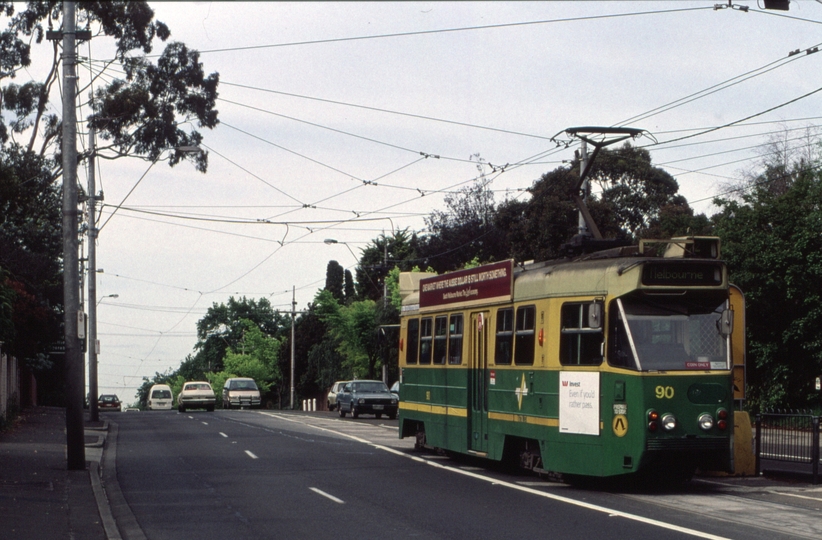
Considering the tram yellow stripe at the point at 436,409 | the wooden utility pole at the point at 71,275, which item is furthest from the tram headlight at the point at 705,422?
the wooden utility pole at the point at 71,275

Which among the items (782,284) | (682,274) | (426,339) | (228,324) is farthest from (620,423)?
(228,324)

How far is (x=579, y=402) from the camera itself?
14805 mm

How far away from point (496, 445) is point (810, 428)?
195 inches

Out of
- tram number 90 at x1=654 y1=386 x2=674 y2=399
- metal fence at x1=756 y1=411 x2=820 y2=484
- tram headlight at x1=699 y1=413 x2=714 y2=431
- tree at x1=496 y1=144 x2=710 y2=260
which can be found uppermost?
tree at x1=496 y1=144 x2=710 y2=260

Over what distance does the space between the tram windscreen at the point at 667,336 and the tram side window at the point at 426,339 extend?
6938 mm

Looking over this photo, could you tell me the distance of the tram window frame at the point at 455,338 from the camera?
63.2ft

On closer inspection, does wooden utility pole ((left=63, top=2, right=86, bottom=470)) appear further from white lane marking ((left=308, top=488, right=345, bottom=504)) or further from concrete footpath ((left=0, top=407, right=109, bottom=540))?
white lane marking ((left=308, top=488, right=345, bottom=504))

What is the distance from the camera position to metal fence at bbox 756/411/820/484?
56.9ft

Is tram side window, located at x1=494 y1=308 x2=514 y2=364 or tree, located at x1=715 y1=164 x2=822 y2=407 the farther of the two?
tree, located at x1=715 y1=164 x2=822 y2=407

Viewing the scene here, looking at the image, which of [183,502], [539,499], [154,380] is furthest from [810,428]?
[154,380]

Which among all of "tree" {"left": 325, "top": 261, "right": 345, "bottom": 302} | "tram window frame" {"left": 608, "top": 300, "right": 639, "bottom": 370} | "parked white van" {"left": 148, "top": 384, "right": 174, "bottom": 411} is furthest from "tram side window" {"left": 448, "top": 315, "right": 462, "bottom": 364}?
"tree" {"left": 325, "top": 261, "right": 345, "bottom": 302}

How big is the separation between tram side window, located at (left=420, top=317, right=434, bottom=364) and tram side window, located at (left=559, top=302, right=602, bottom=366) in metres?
5.85

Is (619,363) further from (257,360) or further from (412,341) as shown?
(257,360)

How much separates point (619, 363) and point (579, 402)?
883mm
